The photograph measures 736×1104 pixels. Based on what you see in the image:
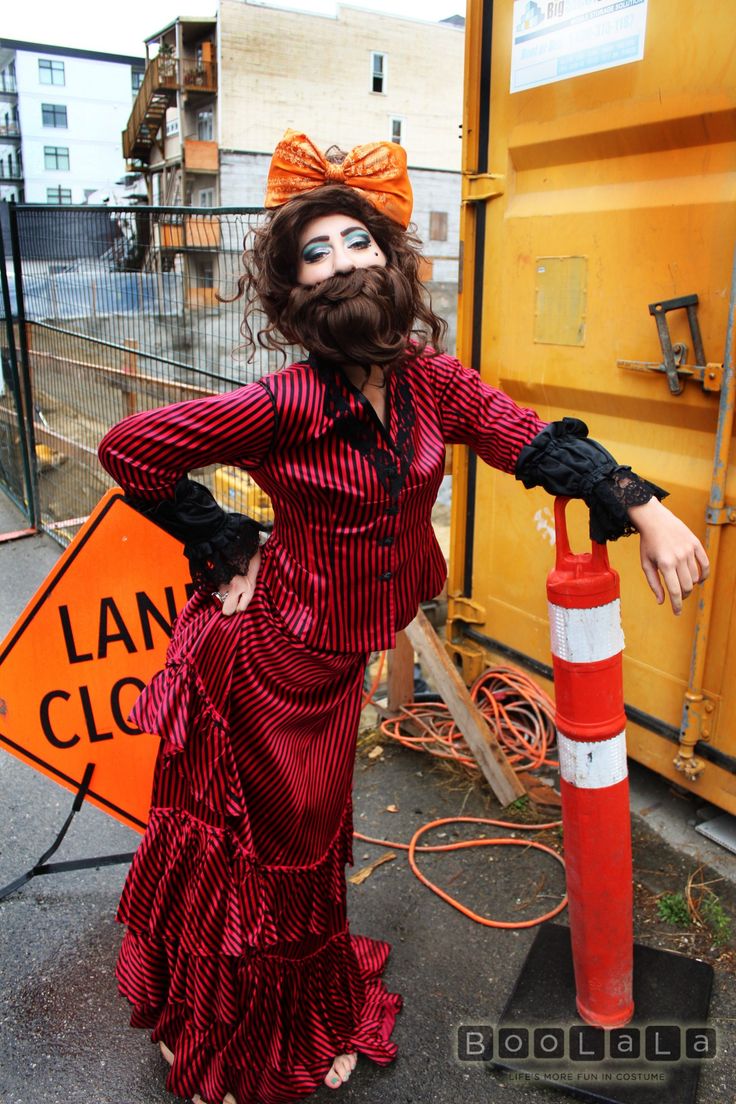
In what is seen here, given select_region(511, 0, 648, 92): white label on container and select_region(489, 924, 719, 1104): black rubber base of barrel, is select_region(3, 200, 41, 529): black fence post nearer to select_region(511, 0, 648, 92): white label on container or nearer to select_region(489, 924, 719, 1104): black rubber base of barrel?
select_region(511, 0, 648, 92): white label on container

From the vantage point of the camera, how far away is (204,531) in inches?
73.1

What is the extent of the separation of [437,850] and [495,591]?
1.12m

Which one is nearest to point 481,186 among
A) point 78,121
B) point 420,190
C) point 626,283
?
point 626,283

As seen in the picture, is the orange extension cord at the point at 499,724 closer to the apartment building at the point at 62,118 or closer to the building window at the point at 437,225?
the building window at the point at 437,225

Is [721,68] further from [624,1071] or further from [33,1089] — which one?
[33,1089]

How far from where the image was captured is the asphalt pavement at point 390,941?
2121 millimetres

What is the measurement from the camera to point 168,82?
27.4 m

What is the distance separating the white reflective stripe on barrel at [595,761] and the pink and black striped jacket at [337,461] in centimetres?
47

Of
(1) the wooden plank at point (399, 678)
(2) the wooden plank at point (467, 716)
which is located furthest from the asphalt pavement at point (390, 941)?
(1) the wooden plank at point (399, 678)

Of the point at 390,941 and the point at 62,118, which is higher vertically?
the point at 62,118

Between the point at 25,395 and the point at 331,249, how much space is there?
4.72 meters

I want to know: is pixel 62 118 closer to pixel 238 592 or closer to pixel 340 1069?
pixel 238 592

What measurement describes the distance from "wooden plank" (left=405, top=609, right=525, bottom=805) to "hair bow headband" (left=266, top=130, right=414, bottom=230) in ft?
5.28

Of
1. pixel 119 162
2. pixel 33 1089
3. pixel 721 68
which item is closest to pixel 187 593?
pixel 33 1089
